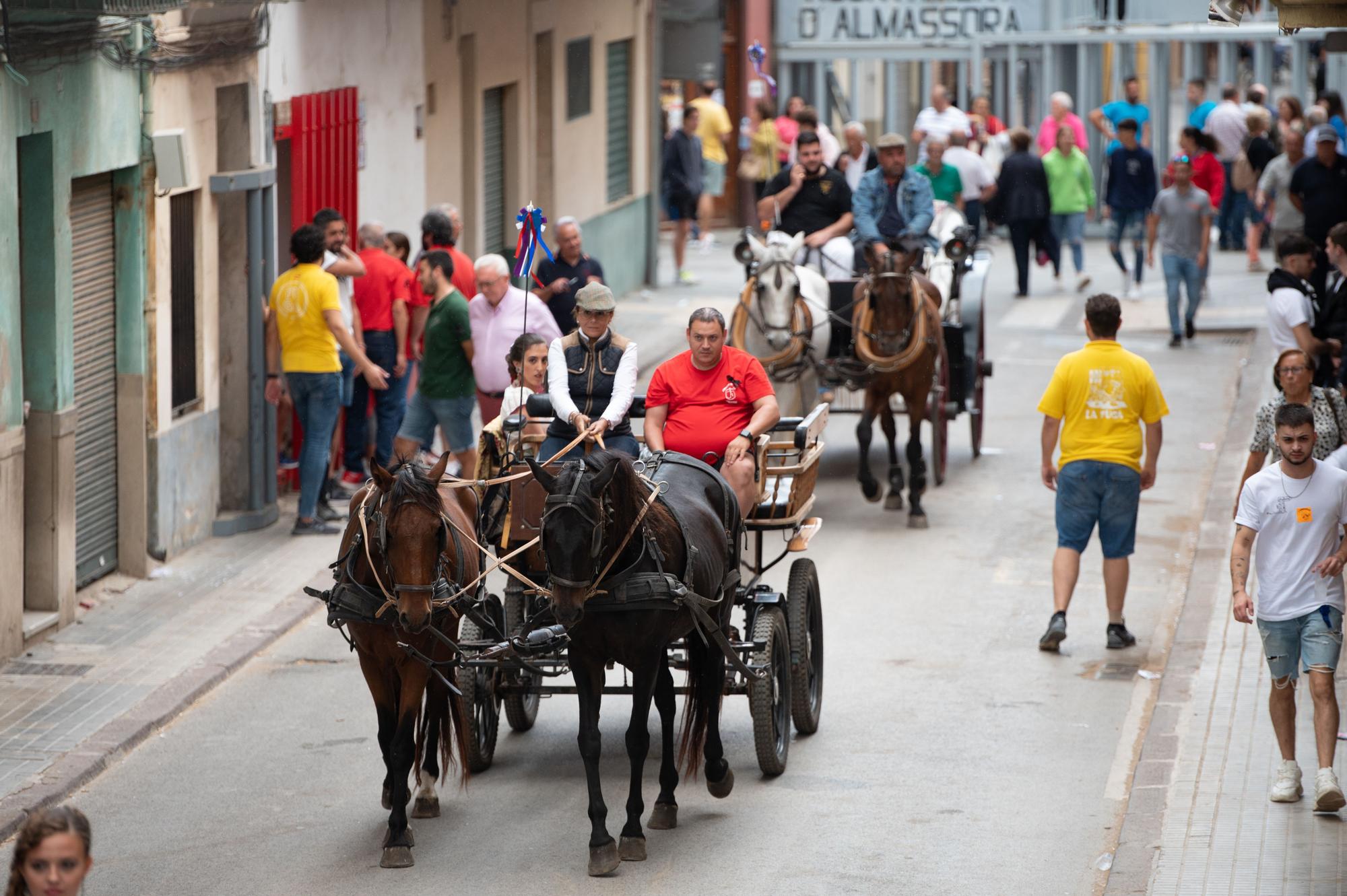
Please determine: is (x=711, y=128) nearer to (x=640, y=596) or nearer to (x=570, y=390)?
Answer: (x=570, y=390)

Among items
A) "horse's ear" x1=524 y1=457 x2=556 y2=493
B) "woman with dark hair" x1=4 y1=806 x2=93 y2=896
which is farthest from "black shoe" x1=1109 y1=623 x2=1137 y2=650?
"woman with dark hair" x1=4 y1=806 x2=93 y2=896

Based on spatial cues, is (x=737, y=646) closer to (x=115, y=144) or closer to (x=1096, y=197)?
(x=115, y=144)

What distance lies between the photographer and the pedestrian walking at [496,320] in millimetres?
13031

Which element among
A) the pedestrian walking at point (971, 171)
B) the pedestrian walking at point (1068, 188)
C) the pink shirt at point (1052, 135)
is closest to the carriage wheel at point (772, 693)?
the pedestrian walking at point (971, 171)

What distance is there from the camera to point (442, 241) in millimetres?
14461

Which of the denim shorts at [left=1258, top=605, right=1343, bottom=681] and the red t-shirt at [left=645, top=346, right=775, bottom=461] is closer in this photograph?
the denim shorts at [left=1258, top=605, right=1343, bottom=681]

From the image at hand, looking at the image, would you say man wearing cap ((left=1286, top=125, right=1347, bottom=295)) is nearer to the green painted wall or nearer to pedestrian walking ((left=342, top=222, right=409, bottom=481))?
the green painted wall

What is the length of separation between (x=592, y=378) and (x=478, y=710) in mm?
1643

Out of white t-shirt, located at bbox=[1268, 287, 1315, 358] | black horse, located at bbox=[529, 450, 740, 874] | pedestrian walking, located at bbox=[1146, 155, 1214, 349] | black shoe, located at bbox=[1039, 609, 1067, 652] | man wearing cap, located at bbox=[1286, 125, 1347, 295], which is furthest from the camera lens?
pedestrian walking, located at bbox=[1146, 155, 1214, 349]

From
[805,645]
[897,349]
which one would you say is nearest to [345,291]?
[897,349]

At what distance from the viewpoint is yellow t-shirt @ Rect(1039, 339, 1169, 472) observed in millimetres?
10836

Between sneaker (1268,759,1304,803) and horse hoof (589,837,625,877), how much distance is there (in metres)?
2.90

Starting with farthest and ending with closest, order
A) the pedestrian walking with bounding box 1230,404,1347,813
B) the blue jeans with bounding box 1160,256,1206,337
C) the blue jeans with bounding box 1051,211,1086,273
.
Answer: the blue jeans with bounding box 1051,211,1086,273, the blue jeans with bounding box 1160,256,1206,337, the pedestrian walking with bounding box 1230,404,1347,813

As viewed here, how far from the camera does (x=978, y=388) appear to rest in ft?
53.8
